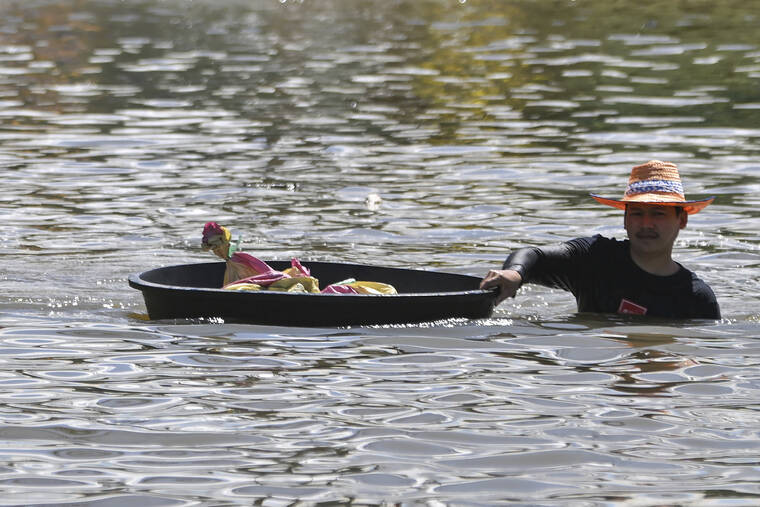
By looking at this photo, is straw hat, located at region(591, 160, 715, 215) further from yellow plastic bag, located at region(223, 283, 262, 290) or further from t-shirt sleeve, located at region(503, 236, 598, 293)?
yellow plastic bag, located at region(223, 283, 262, 290)

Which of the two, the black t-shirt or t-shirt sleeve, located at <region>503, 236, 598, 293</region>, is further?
the black t-shirt

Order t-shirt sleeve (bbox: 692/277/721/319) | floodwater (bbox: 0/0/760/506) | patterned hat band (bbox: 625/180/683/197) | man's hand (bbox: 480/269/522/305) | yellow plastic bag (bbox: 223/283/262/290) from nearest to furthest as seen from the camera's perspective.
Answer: floodwater (bbox: 0/0/760/506)
man's hand (bbox: 480/269/522/305)
yellow plastic bag (bbox: 223/283/262/290)
patterned hat band (bbox: 625/180/683/197)
t-shirt sleeve (bbox: 692/277/721/319)

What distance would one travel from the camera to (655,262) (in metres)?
9.12

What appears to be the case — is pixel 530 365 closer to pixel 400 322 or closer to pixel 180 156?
pixel 400 322

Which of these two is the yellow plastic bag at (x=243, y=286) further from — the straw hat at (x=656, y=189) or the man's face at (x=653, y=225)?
the man's face at (x=653, y=225)

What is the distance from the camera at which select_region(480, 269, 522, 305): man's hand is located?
8539mm

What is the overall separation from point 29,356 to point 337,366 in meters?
1.80

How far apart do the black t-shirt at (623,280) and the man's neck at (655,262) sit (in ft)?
0.09

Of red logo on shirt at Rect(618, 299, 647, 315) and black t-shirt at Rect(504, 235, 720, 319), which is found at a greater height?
black t-shirt at Rect(504, 235, 720, 319)

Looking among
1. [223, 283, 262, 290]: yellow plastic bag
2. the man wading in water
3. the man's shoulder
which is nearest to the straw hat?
the man wading in water

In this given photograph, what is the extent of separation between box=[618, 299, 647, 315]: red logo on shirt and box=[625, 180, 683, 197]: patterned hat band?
0.73 m

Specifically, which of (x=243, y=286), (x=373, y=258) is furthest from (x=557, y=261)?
(x=373, y=258)

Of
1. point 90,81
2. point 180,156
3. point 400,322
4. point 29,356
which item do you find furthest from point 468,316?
point 90,81

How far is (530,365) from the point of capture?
8.09 metres
